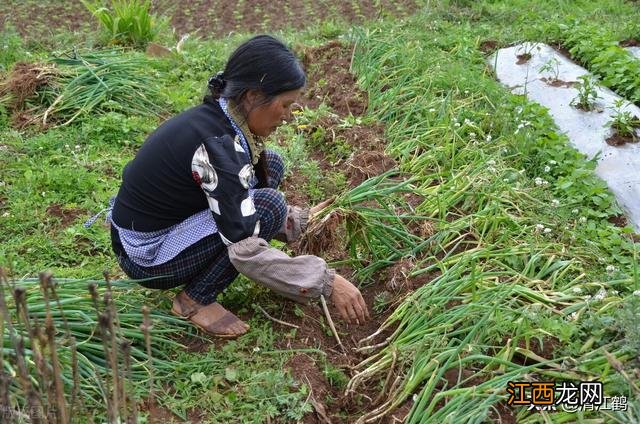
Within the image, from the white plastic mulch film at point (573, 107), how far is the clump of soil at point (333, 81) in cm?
102

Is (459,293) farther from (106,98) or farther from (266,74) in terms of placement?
(106,98)

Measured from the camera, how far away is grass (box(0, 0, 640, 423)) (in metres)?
2.31

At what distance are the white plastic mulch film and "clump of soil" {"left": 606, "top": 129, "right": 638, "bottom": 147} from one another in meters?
0.02

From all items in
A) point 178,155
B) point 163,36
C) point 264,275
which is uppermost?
point 178,155

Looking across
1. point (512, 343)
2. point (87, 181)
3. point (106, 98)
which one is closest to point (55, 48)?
point (106, 98)

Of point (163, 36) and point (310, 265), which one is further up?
point (310, 265)

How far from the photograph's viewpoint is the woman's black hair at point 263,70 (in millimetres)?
2312

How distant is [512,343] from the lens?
7.73 feet

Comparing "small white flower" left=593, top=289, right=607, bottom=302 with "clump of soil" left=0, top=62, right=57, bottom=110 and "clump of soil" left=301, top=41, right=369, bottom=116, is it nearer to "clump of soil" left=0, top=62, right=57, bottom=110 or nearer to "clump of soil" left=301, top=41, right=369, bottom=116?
"clump of soil" left=301, top=41, right=369, bottom=116

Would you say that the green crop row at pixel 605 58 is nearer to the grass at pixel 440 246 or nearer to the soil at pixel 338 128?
the grass at pixel 440 246

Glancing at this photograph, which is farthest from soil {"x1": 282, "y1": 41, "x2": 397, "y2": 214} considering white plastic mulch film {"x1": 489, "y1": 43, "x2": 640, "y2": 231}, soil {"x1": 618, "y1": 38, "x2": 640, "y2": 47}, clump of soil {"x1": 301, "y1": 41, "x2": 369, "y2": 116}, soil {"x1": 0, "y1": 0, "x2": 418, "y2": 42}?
soil {"x1": 618, "y1": 38, "x2": 640, "y2": 47}

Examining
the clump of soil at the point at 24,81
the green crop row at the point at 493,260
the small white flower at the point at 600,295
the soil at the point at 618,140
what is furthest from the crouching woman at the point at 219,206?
the clump of soil at the point at 24,81

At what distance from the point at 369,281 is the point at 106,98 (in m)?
2.62

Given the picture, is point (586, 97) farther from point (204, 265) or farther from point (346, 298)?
point (204, 265)
